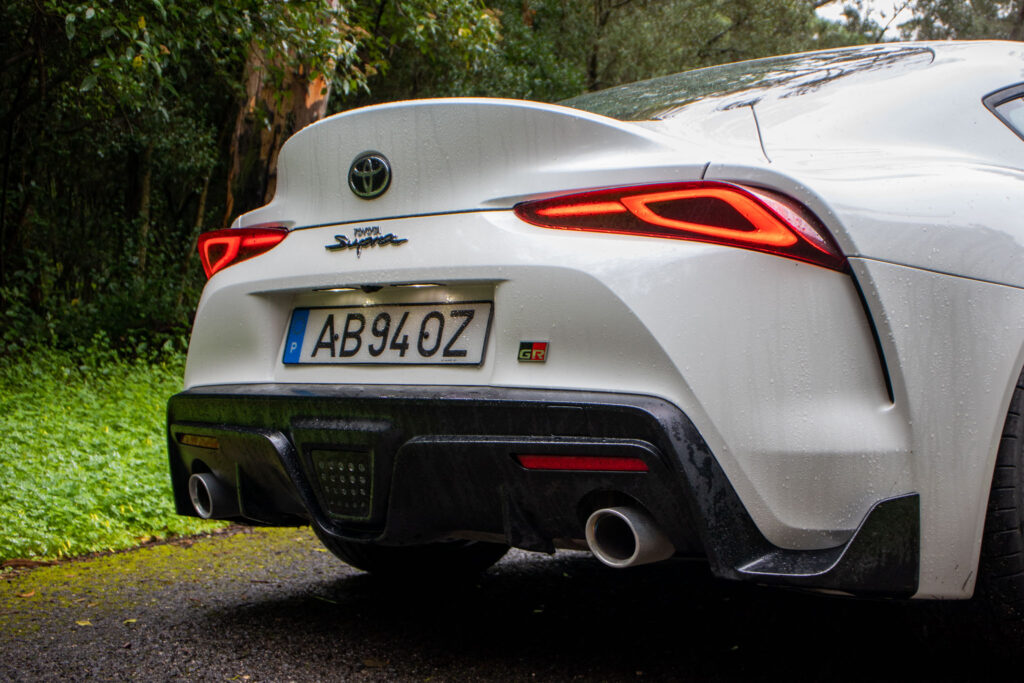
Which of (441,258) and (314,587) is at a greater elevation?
(441,258)

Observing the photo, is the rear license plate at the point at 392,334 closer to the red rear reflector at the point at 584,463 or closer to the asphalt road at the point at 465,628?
the red rear reflector at the point at 584,463

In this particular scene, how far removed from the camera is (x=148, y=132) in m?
13.4

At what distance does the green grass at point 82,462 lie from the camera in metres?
4.01

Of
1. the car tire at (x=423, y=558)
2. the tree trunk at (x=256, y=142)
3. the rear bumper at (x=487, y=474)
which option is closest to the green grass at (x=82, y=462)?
the car tire at (x=423, y=558)

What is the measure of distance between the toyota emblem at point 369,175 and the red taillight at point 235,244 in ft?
0.88

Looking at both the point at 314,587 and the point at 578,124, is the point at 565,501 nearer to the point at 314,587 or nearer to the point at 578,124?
the point at 578,124

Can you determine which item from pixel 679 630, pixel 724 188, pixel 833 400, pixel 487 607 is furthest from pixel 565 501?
pixel 487 607

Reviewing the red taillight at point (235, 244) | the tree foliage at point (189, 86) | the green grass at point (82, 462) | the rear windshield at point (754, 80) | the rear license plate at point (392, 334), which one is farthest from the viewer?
the tree foliage at point (189, 86)

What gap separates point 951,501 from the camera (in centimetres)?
197

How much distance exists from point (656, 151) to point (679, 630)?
4.68ft

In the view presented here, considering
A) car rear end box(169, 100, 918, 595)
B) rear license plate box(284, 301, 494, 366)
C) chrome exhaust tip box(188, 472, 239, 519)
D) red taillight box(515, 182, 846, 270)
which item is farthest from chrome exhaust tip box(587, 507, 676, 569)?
chrome exhaust tip box(188, 472, 239, 519)

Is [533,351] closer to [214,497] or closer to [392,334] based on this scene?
[392,334]

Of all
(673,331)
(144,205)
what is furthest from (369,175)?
(144,205)

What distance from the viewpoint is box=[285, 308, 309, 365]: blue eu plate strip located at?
2.50m
